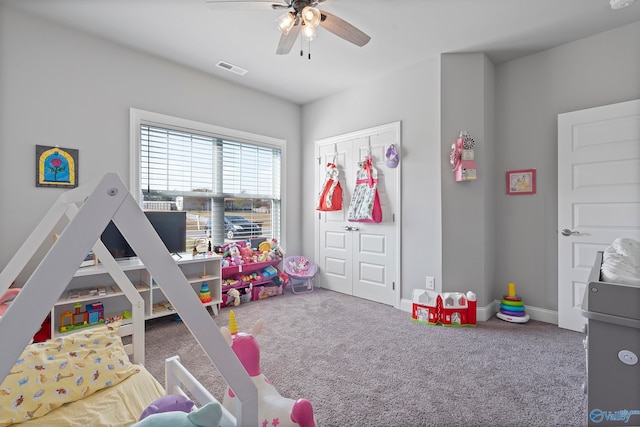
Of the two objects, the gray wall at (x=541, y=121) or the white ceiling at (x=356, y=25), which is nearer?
the white ceiling at (x=356, y=25)

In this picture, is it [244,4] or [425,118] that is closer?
[244,4]

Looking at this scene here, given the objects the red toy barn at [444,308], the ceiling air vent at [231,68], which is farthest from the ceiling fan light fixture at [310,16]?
the red toy barn at [444,308]

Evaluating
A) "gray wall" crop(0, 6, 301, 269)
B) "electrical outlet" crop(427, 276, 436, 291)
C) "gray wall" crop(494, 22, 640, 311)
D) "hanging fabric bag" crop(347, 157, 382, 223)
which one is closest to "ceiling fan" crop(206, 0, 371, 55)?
"gray wall" crop(0, 6, 301, 269)

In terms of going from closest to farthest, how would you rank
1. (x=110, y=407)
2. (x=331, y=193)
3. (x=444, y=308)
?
(x=110, y=407), (x=444, y=308), (x=331, y=193)

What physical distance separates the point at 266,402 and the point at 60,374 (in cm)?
81

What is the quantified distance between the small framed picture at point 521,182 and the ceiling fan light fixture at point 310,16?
8.19 ft

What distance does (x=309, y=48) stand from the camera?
2.82 metres

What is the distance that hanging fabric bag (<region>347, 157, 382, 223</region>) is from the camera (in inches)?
136

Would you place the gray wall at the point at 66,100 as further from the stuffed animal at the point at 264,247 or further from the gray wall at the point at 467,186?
the gray wall at the point at 467,186

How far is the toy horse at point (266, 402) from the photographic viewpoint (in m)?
1.05

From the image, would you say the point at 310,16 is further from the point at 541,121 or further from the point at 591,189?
the point at 591,189

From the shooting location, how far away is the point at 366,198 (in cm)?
352

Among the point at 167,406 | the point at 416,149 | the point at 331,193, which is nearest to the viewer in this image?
the point at 167,406

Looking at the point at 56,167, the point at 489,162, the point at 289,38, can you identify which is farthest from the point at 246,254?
the point at 489,162
